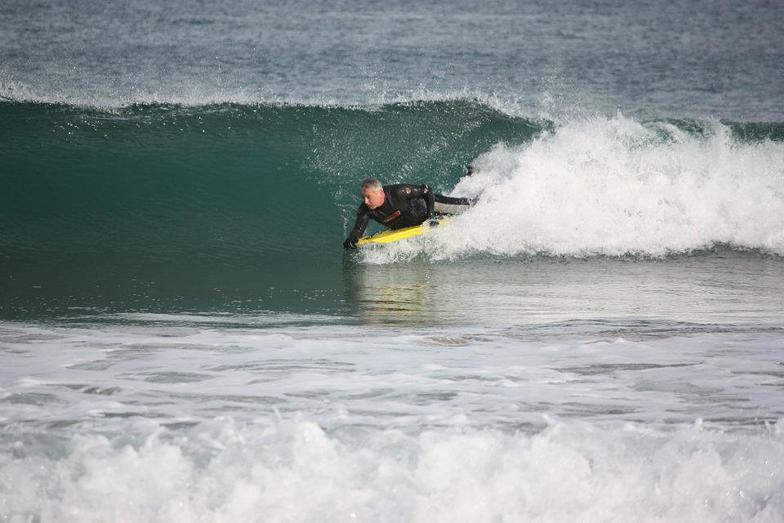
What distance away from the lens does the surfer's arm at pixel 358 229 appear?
9781 mm

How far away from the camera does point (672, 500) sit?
4.90 metres

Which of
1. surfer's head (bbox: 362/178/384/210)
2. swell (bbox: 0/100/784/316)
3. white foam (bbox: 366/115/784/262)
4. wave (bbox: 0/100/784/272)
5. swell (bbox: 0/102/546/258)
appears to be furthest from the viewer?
swell (bbox: 0/102/546/258)

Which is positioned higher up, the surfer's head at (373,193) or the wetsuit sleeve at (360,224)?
the surfer's head at (373,193)

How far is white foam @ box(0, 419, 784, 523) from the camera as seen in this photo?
190 inches

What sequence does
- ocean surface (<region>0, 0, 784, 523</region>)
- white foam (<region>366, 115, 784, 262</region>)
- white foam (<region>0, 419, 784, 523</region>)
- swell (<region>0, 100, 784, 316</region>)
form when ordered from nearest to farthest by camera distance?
white foam (<region>0, 419, 784, 523</region>) < ocean surface (<region>0, 0, 784, 523</region>) < swell (<region>0, 100, 784, 316</region>) < white foam (<region>366, 115, 784, 262</region>)

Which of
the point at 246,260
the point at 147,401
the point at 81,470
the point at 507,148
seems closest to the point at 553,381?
the point at 147,401

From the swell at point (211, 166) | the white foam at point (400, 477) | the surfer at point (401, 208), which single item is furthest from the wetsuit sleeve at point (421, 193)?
the white foam at point (400, 477)

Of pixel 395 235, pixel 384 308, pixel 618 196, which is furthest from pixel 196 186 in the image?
pixel 618 196

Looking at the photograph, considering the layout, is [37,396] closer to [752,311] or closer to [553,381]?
[553,381]

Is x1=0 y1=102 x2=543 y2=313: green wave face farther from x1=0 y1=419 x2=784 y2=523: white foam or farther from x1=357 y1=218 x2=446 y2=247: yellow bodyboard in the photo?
x1=0 y1=419 x2=784 y2=523: white foam

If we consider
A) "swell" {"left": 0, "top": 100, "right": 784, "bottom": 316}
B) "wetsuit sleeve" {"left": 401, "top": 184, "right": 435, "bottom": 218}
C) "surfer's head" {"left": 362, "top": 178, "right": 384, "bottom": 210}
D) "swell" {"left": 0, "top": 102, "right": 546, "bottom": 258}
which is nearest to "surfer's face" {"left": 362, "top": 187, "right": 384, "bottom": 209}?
"surfer's head" {"left": 362, "top": 178, "right": 384, "bottom": 210}

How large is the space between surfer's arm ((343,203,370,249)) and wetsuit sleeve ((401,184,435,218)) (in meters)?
0.48

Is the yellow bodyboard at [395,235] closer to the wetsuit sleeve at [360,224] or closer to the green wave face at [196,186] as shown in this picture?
the wetsuit sleeve at [360,224]

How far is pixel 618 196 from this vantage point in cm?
1159
